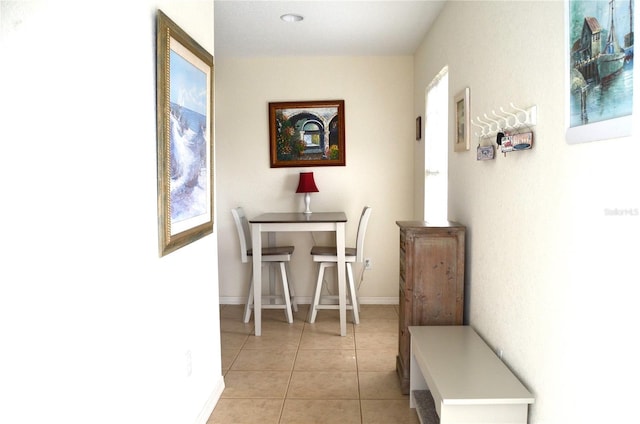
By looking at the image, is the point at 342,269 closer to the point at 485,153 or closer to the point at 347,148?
the point at 347,148

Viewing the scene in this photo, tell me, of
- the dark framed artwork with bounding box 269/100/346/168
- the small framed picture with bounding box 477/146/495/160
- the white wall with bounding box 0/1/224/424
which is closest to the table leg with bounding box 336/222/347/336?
the dark framed artwork with bounding box 269/100/346/168

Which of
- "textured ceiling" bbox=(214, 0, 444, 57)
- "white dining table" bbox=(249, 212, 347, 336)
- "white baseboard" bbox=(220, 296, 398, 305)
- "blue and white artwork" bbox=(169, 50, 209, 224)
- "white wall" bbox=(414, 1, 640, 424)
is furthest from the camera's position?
"white baseboard" bbox=(220, 296, 398, 305)

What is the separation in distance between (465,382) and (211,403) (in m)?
1.44

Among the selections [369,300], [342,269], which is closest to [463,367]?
[342,269]

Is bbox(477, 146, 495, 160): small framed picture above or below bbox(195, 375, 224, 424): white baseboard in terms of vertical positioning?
above

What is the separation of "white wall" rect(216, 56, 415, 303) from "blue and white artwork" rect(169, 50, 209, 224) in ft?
7.06

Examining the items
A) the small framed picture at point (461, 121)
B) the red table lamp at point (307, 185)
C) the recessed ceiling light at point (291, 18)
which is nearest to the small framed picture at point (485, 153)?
the small framed picture at point (461, 121)

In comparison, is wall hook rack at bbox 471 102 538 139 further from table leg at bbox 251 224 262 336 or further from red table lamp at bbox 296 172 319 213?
red table lamp at bbox 296 172 319 213

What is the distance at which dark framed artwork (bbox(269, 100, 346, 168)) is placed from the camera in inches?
185

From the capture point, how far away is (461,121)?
2.93 meters

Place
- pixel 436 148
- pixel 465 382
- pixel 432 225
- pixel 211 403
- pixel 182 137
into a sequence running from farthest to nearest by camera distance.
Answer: pixel 436 148, pixel 432 225, pixel 211 403, pixel 182 137, pixel 465 382

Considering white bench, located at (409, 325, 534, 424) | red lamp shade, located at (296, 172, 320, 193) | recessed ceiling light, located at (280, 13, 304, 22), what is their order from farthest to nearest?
red lamp shade, located at (296, 172, 320, 193) → recessed ceiling light, located at (280, 13, 304, 22) → white bench, located at (409, 325, 534, 424)

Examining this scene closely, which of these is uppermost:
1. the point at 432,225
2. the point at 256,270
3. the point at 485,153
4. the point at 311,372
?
the point at 485,153

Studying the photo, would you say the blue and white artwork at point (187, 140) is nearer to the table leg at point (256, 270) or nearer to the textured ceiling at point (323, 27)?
the textured ceiling at point (323, 27)
